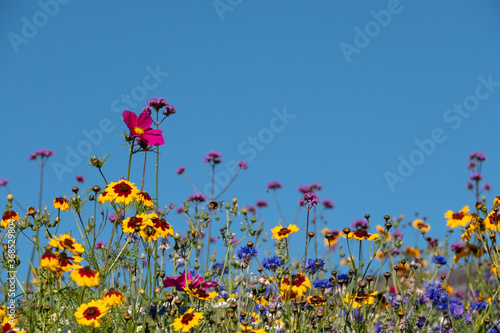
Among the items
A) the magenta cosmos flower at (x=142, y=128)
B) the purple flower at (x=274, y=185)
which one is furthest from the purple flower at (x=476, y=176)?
the magenta cosmos flower at (x=142, y=128)

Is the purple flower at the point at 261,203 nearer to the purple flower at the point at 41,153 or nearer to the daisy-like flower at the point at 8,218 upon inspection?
the purple flower at the point at 41,153

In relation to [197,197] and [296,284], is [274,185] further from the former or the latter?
[296,284]

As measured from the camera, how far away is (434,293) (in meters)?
3.41

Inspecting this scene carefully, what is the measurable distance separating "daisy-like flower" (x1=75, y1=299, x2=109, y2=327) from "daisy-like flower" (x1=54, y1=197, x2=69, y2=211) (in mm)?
859

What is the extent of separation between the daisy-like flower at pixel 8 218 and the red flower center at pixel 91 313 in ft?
2.87

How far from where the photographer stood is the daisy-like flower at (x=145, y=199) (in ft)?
Answer: 9.40

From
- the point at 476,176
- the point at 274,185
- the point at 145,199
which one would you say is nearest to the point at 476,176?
the point at 476,176

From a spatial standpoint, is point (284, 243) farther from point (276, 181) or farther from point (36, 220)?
point (276, 181)

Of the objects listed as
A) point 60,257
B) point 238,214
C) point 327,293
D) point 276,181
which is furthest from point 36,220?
point 276,181

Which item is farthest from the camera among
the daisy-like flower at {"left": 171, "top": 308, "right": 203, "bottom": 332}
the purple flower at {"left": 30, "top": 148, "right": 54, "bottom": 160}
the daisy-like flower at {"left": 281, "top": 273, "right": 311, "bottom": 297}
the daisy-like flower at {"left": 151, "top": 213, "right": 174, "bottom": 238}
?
the purple flower at {"left": 30, "top": 148, "right": 54, "bottom": 160}

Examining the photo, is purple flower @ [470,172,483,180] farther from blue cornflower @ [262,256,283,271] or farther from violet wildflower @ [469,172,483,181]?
blue cornflower @ [262,256,283,271]

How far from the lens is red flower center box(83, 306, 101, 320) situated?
7.64 feet

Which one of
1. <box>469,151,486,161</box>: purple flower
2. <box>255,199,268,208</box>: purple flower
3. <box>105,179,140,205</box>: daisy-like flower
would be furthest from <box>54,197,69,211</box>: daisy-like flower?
<box>469,151,486,161</box>: purple flower

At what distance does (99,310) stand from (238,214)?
127 cm
